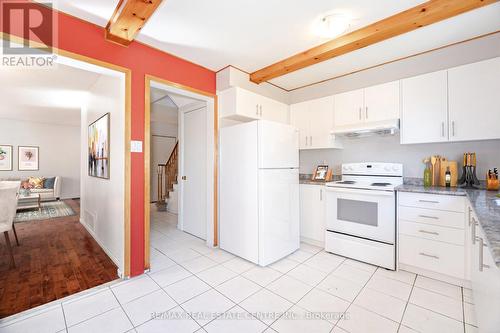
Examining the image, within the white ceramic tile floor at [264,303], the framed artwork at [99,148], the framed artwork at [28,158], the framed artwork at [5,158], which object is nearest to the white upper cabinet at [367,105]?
the white ceramic tile floor at [264,303]

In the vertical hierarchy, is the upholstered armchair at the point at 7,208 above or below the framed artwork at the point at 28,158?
below

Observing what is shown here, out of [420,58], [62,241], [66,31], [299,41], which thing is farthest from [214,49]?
[62,241]

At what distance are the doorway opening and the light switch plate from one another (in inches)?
4.3

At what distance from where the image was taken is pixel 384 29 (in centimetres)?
205

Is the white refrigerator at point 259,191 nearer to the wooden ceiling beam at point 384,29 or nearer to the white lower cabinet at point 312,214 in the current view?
the white lower cabinet at point 312,214

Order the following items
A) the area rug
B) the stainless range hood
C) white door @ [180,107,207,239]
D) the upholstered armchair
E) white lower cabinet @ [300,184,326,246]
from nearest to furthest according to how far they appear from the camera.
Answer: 1. the upholstered armchair
2. the stainless range hood
3. white lower cabinet @ [300,184,326,246]
4. white door @ [180,107,207,239]
5. the area rug

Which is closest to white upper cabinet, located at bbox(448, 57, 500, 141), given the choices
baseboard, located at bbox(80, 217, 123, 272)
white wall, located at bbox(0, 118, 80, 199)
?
baseboard, located at bbox(80, 217, 123, 272)

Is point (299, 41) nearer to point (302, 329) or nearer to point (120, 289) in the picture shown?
point (302, 329)

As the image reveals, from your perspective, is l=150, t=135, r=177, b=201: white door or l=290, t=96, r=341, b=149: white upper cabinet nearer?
l=290, t=96, r=341, b=149: white upper cabinet

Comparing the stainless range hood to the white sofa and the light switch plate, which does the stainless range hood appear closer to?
the light switch plate

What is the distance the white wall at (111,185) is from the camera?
2.32 m

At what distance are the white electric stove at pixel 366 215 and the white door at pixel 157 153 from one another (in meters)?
5.85

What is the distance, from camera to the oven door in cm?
239

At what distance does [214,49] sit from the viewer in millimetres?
2531
